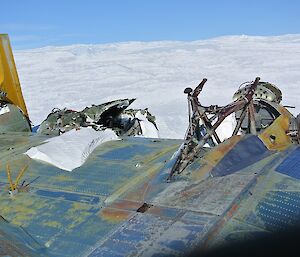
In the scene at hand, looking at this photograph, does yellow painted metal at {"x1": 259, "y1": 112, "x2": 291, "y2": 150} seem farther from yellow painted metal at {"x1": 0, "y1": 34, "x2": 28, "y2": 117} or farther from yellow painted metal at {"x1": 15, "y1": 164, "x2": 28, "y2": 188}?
yellow painted metal at {"x1": 0, "y1": 34, "x2": 28, "y2": 117}

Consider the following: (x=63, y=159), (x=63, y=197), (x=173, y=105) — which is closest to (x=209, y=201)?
(x=63, y=197)

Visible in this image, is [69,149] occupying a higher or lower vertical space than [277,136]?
lower

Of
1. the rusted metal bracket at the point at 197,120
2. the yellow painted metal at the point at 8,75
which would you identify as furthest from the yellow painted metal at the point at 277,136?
the yellow painted metal at the point at 8,75

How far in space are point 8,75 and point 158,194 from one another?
6.03 metres

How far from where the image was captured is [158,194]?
3.88 meters

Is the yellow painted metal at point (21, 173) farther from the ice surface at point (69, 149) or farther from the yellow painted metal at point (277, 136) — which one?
the yellow painted metal at point (277, 136)

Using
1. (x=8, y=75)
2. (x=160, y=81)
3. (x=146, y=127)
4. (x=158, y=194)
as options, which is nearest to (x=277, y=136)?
(x=158, y=194)

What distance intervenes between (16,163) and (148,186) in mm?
2139

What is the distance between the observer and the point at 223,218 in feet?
10.5

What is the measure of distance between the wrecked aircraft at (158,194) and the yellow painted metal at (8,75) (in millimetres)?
3114

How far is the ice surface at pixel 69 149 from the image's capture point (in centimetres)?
522

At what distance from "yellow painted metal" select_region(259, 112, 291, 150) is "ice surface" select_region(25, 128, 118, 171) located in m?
2.31

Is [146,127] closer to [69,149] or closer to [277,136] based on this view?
[69,149]

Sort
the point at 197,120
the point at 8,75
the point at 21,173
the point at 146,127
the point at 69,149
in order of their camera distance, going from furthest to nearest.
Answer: the point at 8,75
the point at 146,127
the point at 69,149
the point at 21,173
the point at 197,120
